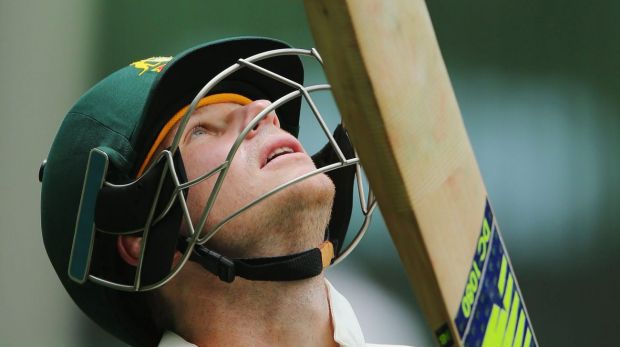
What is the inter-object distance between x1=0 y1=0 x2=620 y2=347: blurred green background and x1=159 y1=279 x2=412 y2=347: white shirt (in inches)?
24.5

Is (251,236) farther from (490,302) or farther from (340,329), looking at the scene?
(490,302)

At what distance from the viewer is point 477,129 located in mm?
2363

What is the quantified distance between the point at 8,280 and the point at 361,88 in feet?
5.00

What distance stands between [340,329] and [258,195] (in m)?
0.25

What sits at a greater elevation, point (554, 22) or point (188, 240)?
point (188, 240)

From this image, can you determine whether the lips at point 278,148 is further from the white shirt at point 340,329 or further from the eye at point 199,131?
the white shirt at point 340,329

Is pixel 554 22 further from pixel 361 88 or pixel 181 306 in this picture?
pixel 361 88

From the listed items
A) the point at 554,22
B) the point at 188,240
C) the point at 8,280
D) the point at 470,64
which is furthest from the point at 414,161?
the point at 554,22

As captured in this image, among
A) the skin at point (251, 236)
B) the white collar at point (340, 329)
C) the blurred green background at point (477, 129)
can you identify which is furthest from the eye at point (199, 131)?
the blurred green background at point (477, 129)

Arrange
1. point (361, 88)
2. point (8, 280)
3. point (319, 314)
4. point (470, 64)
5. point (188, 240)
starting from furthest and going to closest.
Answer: point (470, 64) → point (8, 280) → point (319, 314) → point (188, 240) → point (361, 88)

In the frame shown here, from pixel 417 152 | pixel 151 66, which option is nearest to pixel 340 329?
pixel 151 66

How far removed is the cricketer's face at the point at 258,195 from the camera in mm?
1315

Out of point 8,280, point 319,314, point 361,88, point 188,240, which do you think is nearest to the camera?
point 361,88

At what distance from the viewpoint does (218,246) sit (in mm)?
1337
